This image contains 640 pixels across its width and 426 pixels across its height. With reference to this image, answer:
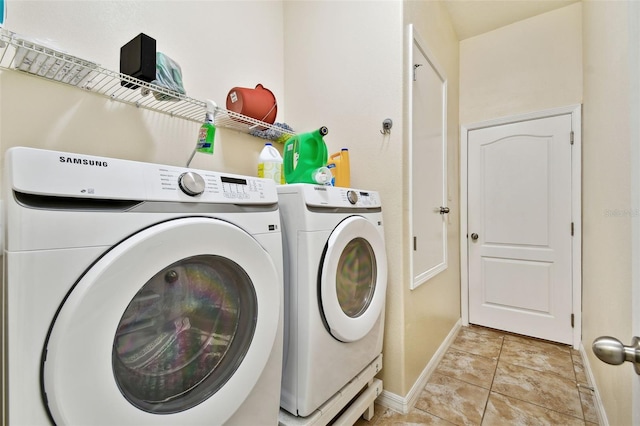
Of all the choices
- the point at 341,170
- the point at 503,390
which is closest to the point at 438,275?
the point at 503,390

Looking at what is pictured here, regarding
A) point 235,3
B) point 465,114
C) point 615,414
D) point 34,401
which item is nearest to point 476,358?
point 615,414

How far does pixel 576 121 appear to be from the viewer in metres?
2.31

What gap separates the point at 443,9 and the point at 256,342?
2760 millimetres

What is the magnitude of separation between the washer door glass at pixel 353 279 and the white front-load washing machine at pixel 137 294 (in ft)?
0.78

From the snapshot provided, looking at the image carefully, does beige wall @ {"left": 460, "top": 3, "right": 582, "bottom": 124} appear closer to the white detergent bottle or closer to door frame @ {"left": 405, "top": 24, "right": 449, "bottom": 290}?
door frame @ {"left": 405, "top": 24, "right": 449, "bottom": 290}

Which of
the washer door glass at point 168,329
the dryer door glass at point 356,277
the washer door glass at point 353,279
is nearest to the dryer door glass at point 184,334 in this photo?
the washer door glass at point 168,329

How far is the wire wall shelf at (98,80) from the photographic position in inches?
33.9

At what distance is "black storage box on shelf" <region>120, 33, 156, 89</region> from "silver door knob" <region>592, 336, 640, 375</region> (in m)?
1.42

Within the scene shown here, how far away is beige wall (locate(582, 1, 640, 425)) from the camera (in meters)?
1.07

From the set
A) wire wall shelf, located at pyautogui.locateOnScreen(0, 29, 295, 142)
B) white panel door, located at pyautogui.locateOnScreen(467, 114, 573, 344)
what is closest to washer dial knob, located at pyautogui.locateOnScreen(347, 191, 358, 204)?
wire wall shelf, located at pyautogui.locateOnScreen(0, 29, 295, 142)

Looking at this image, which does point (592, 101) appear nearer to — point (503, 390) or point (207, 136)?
point (503, 390)

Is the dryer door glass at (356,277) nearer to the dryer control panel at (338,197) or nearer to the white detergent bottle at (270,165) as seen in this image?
the dryer control panel at (338,197)

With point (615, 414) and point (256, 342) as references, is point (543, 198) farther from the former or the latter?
point (256, 342)

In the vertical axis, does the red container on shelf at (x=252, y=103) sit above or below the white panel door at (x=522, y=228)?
above
